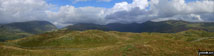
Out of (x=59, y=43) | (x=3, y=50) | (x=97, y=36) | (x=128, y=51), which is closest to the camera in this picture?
(x=128, y=51)

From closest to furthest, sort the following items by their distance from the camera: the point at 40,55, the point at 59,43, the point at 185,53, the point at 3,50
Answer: the point at 185,53 → the point at 40,55 → the point at 3,50 → the point at 59,43

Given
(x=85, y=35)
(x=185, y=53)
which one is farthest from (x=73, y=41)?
(x=185, y=53)

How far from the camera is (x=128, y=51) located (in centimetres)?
4191

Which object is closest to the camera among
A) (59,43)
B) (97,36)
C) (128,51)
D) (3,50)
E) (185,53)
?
(185,53)

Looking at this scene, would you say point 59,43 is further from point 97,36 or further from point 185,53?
point 185,53

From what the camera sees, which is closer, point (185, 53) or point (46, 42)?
point (185, 53)

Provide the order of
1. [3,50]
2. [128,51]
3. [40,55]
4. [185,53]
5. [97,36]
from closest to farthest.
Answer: [185,53] → [128,51] → [40,55] → [3,50] → [97,36]

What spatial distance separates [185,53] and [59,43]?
105m

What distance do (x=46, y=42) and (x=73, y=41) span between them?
22.5 m

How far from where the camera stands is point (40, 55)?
4688cm

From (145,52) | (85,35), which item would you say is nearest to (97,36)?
(85,35)

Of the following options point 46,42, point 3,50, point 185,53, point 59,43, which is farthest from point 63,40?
point 185,53

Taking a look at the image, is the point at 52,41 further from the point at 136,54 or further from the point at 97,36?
the point at 136,54

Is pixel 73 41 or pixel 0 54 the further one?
pixel 73 41
